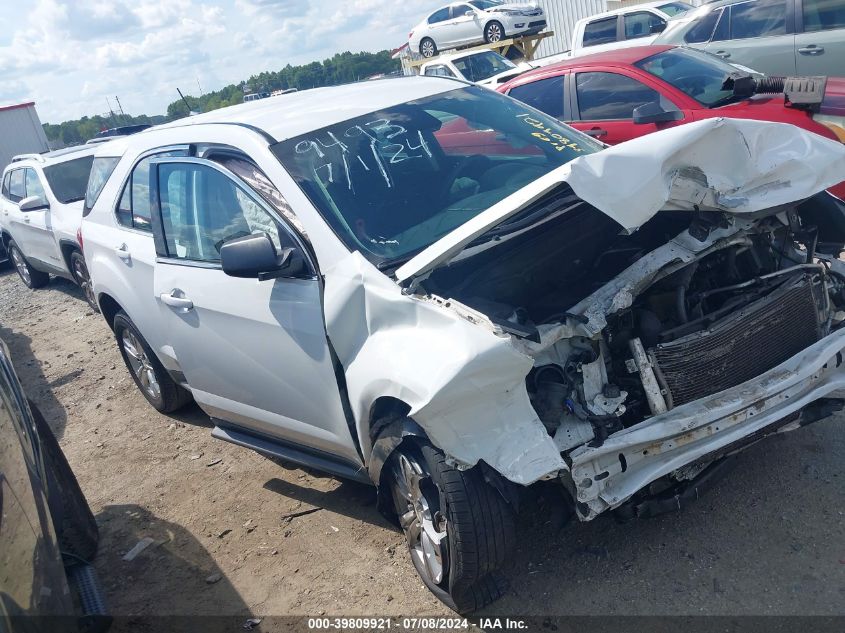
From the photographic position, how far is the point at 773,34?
9.41 metres

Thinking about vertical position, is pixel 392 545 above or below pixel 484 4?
below

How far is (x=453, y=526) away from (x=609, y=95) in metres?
5.63

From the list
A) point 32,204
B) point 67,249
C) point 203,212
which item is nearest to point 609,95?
point 203,212

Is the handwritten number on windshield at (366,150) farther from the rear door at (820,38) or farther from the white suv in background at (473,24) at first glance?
the white suv in background at (473,24)

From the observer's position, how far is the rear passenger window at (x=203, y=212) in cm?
369

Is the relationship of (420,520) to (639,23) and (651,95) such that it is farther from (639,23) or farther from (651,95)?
(639,23)

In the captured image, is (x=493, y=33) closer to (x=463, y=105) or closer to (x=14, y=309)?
(x=14, y=309)

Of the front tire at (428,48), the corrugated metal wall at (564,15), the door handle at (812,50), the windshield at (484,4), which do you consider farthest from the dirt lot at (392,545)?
the corrugated metal wall at (564,15)

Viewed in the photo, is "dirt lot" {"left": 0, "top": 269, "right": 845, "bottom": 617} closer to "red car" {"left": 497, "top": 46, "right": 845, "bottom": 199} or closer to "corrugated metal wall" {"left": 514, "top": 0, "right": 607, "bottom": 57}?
"red car" {"left": 497, "top": 46, "right": 845, "bottom": 199}

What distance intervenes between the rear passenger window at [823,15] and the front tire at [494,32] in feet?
35.2

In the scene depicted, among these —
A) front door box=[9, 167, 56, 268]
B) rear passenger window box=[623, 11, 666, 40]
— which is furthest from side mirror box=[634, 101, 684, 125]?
rear passenger window box=[623, 11, 666, 40]

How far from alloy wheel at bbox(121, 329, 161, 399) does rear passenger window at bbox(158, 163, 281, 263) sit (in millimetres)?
1423

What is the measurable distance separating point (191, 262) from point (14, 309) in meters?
8.04

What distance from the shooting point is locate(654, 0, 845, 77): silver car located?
902 cm
